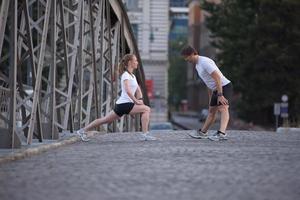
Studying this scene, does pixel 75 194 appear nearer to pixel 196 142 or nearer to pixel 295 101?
pixel 196 142

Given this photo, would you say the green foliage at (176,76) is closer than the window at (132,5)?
No

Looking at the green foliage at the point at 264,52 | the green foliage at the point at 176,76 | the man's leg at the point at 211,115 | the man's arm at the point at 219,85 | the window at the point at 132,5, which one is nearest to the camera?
the man's arm at the point at 219,85

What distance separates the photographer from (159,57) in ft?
265

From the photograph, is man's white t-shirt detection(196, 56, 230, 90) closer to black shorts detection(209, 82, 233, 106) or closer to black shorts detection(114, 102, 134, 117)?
black shorts detection(209, 82, 233, 106)

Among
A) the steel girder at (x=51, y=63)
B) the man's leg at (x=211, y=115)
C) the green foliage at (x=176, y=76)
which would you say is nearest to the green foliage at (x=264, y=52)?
the steel girder at (x=51, y=63)

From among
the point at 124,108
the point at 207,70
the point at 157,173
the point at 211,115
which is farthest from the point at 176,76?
the point at 157,173

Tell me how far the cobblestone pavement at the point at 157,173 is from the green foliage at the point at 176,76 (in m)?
141

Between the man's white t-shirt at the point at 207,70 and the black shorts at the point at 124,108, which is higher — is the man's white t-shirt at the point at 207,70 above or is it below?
above

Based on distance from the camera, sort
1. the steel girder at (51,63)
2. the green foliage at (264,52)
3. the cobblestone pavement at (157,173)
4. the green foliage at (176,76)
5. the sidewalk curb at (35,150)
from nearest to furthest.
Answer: the cobblestone pavement at (157,173) < the sidewalk curb at (35,150) < the steel girder at (51,63) < the green foliage at (264,52) < the green foliage at (176,76)

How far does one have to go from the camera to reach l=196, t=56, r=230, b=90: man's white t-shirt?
15.0m

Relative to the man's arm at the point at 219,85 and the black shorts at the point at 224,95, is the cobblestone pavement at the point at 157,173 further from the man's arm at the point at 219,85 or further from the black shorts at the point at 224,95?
the black shorts at the point at 224,95

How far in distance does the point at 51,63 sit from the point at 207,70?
2.79m

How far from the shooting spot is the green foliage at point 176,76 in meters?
155

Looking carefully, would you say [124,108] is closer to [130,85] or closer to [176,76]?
[130,85]
